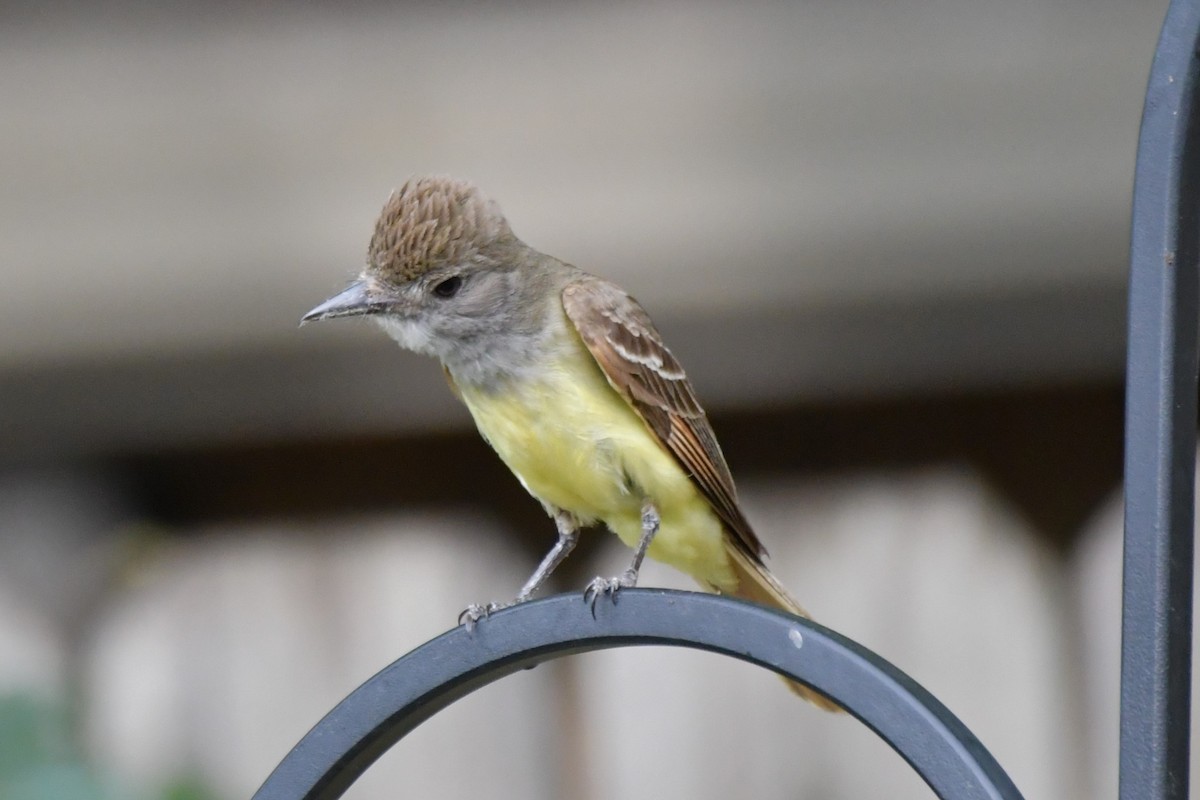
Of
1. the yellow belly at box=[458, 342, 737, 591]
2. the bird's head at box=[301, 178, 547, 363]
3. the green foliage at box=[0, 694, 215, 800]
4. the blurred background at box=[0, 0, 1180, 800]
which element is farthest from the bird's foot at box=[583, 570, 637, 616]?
the green foliage at box=[0, 694, 215, 800]

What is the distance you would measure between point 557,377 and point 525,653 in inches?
27.0

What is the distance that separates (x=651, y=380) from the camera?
5.75 feet

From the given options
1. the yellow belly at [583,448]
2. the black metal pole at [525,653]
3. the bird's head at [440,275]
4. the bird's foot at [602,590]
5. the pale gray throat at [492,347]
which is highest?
the bird's head at [440,275]

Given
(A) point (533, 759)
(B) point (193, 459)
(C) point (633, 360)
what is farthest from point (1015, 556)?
(B) point (193, 459)

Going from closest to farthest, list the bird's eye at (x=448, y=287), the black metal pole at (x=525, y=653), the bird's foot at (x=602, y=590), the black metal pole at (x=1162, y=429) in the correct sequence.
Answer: the black metal pole at (x=1162, y=429)
the black metal pole at (x=525, y=653)
the bird's foot at (x=602, y=590)
the bird's eye at (x=448, y=287)

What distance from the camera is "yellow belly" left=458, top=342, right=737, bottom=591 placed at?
1.68 metres

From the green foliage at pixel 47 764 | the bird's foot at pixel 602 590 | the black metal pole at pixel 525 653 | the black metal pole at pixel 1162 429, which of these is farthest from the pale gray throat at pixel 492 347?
the green foliage at pixel 47 764

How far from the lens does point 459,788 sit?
2676 millimetres

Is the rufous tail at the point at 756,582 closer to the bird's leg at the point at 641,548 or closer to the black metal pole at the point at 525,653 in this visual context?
the bird's leg at the point at 641,548

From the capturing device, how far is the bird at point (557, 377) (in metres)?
1.69

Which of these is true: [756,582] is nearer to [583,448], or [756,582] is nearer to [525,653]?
[583,448]

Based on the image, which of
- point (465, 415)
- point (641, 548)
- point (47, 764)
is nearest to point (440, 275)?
point (641, 548)

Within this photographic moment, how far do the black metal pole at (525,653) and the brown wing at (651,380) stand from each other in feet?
2.01

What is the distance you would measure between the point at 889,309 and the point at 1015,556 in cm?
63
